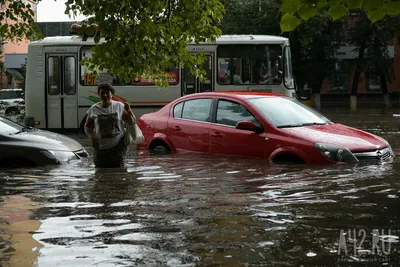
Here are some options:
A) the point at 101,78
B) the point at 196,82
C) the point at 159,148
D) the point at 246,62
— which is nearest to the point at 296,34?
the point at 246,62

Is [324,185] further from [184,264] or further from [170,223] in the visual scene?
[184,264]

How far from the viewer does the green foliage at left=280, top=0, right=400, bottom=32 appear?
6.11m

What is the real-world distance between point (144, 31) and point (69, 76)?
1161 centimetres

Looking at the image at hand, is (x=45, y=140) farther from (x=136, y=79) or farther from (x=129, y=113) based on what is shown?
(x=136, y=79)

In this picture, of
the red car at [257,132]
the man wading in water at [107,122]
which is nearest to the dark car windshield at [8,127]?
the red car at [257,132]

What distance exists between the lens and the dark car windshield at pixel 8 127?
Result: 1216 centimetres

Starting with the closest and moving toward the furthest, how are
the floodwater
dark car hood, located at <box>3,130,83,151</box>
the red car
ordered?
1. the floodwater
2. the red car
3. dark car hood, located at <box>3,130,83,151</box>

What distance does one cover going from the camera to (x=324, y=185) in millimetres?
9031

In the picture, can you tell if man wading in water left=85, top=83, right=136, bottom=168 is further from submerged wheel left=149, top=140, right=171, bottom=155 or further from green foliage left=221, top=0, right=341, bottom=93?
green foliage left=221, top=0, right=341, bottom=93

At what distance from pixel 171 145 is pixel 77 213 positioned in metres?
5.28

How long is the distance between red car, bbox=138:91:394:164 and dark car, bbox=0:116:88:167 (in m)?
1.63

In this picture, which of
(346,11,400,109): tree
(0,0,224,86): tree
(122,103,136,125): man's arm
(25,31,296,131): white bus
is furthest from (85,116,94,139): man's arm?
(346,11,400,109): tree

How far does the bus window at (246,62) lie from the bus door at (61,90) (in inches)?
177

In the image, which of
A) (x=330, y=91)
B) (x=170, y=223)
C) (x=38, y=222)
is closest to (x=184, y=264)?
(x=170, y=223)
